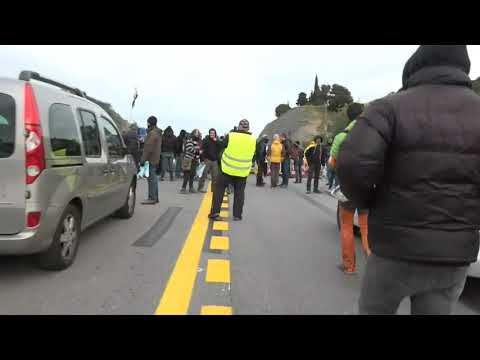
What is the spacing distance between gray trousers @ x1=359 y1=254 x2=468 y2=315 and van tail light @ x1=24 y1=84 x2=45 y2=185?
300 centimetres

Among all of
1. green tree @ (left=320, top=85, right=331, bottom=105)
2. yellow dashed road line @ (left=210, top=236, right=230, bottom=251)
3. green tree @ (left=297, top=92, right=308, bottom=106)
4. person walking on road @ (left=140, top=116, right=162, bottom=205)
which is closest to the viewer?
yellow dashed road line @ (left=210, top=236, right=230, bottom=251)

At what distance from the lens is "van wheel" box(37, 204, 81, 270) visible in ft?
A: 13.2

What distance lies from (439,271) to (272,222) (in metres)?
5.61

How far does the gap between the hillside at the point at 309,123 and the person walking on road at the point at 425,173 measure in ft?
231

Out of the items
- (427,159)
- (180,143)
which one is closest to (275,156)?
(180,143)

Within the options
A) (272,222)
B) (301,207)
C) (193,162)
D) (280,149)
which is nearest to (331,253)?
(272,222)

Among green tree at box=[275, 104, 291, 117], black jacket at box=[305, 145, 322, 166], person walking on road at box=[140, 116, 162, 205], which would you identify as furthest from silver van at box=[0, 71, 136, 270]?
green tree at box=[275, 104, 291, 117]

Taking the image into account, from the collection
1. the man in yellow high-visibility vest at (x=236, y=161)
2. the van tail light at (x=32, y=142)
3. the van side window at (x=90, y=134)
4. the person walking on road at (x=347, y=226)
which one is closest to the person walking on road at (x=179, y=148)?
the man in yellow high-visibility vest at (x=236, y=161)

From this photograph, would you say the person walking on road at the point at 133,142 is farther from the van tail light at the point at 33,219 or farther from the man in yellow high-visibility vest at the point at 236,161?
the van tail light at the point at 33,219

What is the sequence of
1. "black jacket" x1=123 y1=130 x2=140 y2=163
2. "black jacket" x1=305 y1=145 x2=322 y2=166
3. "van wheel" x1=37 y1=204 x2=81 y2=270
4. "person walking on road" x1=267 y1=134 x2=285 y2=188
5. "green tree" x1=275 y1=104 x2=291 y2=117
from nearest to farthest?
"van wheel" x1=37 y1=204 x2=81 y2=270 → "black jacket" x1=123 y1=130 x2=140 y2=163 → "black jacket" x1=305 y1=145 x2=322 y2=166 → "person walking on road" x1=267 y1=134 x2=285 y2=188 → "green tree" x1=275 y1=104 x2=291 y2=117

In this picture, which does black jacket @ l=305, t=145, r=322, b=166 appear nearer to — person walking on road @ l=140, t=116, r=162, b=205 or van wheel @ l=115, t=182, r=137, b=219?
person walking on road @ l=140, t=116, r=162, b=205

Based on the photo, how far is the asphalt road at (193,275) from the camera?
3420mm

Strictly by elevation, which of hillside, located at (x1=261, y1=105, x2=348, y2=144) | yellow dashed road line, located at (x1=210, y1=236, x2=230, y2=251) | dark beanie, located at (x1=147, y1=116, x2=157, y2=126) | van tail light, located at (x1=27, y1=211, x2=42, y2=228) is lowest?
yellow dashed road line, located at (x1=210, y1=236, x2=230, y2=251)

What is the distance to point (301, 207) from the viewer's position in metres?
9.66
